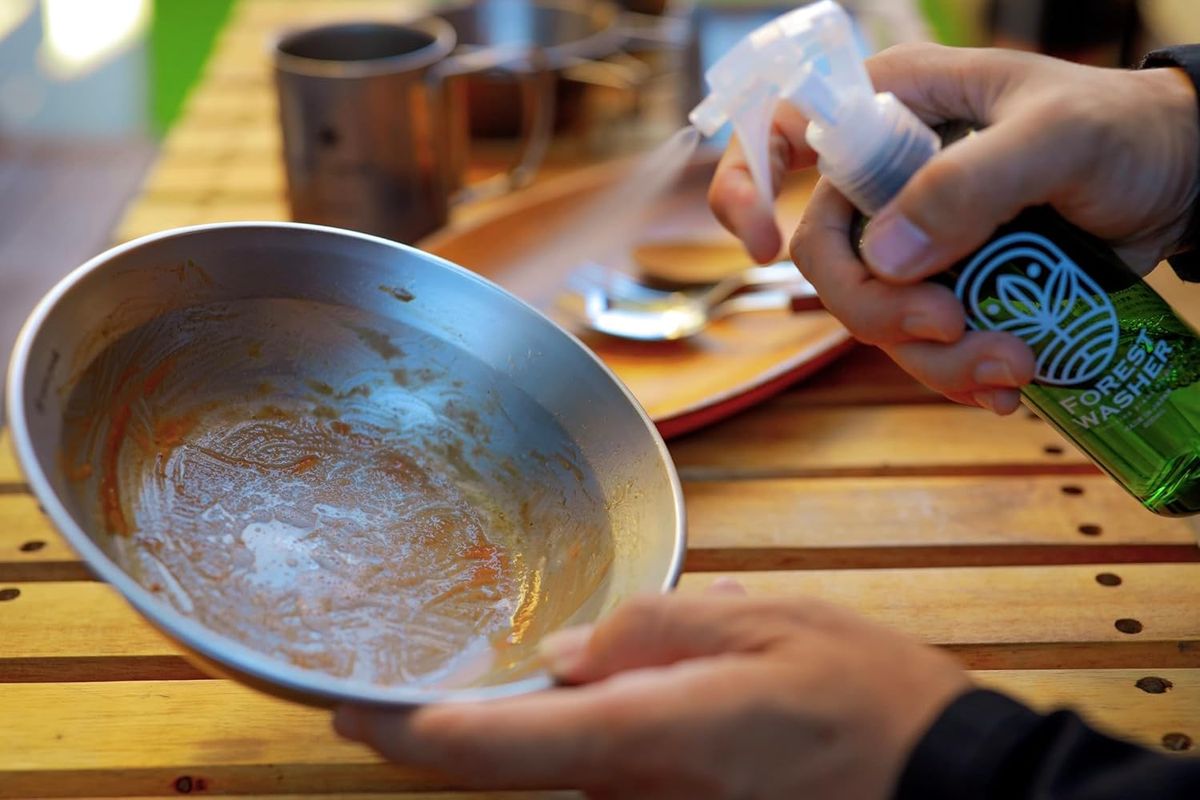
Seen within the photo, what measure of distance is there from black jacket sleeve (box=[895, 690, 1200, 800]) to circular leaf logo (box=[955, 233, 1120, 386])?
162 mm

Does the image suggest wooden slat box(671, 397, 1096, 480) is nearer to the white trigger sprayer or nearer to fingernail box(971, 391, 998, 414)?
fingernail box(971, 391, 998, 414)

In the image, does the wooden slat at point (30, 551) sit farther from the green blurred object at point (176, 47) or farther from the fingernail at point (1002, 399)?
the green blurred object at point (176, 47)

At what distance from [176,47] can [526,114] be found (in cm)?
176

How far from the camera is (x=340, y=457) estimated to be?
0.56 m

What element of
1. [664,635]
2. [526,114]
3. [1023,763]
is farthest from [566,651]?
[526,114]

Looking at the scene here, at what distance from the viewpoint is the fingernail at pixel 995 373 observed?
1.66 feet

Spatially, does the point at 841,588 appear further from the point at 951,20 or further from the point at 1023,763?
the point at 951,20

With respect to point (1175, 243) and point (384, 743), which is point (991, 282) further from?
point (384, 743)

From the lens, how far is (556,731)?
396 millimetres

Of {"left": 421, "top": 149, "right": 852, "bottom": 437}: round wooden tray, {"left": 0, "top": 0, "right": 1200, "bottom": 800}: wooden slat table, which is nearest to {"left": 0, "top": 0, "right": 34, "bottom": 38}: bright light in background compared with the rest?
{"left": 421, "top": 149, "right": 852, "bottom": 437}: round wooden tray

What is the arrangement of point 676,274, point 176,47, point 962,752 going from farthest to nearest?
1. point 176,47
2. point 676,274
3. point 962,752

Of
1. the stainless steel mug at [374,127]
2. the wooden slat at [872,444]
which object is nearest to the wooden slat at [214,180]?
the stainless steel mug at [374,127]

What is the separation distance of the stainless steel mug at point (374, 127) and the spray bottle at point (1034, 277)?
1.60ft

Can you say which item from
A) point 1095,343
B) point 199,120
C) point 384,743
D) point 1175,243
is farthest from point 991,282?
point 199,120
